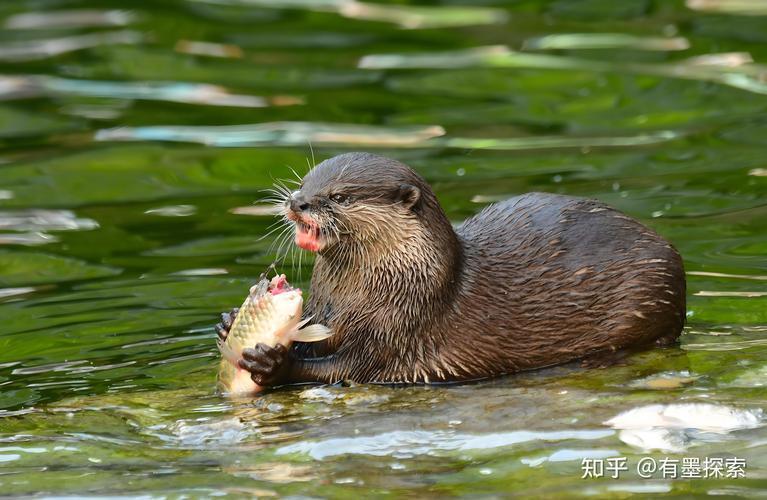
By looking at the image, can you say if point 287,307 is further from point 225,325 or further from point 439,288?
point 439,288

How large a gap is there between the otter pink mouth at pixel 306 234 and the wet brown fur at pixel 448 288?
4 cm

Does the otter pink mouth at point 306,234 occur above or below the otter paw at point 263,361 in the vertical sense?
above

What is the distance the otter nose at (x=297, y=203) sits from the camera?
6242mm

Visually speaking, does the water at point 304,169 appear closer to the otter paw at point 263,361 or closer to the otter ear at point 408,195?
the otter paw at point 263,361

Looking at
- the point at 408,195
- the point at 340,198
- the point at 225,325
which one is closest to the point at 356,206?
the point at 340,198

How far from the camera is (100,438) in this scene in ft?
18.7

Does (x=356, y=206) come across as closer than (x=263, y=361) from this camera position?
No

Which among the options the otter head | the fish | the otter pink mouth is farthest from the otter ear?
the fish

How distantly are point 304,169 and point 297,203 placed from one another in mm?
4454

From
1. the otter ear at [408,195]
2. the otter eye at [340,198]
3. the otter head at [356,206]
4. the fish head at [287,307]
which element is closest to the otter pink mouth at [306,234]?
the otter head at [356,206]

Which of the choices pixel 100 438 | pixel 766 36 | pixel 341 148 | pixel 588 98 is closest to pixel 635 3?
pixel 766 36

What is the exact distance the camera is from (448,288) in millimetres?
6496

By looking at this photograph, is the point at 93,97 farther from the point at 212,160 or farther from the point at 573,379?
the point at 573,379

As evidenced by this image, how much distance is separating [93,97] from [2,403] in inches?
260
